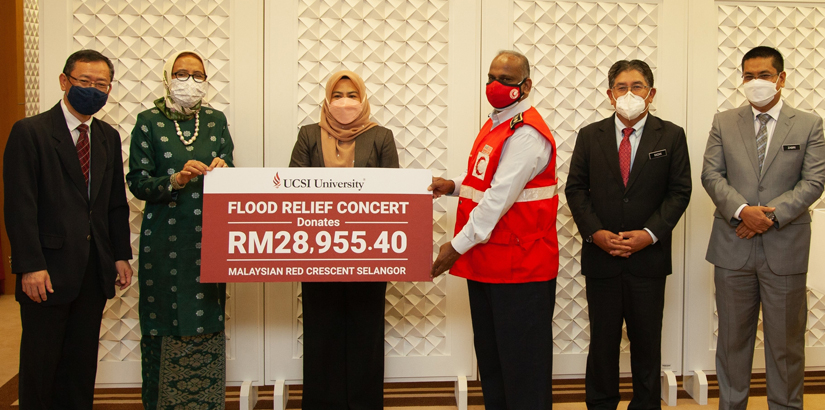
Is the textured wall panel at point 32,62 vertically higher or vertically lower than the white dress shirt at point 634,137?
higher

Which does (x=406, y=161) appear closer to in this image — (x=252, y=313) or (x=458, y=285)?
(x=458, y=285)

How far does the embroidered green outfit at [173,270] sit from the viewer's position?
2.36 meters

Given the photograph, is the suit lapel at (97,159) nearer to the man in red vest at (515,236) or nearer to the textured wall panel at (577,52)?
the man in red vest at (515,236)

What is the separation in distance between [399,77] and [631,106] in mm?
1279

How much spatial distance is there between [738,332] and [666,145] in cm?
101

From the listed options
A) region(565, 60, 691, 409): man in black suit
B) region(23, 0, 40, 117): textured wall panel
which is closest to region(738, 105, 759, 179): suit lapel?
region(565, 60, 691, 409): man in black suit

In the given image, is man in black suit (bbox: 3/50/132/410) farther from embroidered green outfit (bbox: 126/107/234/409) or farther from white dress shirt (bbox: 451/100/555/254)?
white dress shirt (bbox: 451/100/555/254)

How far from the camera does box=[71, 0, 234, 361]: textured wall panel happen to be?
2893 millimetres

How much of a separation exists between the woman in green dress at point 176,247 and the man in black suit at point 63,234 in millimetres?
166

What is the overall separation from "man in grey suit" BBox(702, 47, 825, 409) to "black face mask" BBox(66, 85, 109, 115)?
2892 mm

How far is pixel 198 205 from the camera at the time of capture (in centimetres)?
239

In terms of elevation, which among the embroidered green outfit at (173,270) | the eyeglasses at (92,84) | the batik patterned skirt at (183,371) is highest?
the eyeglasses at (92,84)

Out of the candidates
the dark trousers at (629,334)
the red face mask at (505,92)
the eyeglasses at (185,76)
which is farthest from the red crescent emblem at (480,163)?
the eyeglasses at (185,76)

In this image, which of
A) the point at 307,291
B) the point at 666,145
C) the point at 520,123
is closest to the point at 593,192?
the point at 666,145
